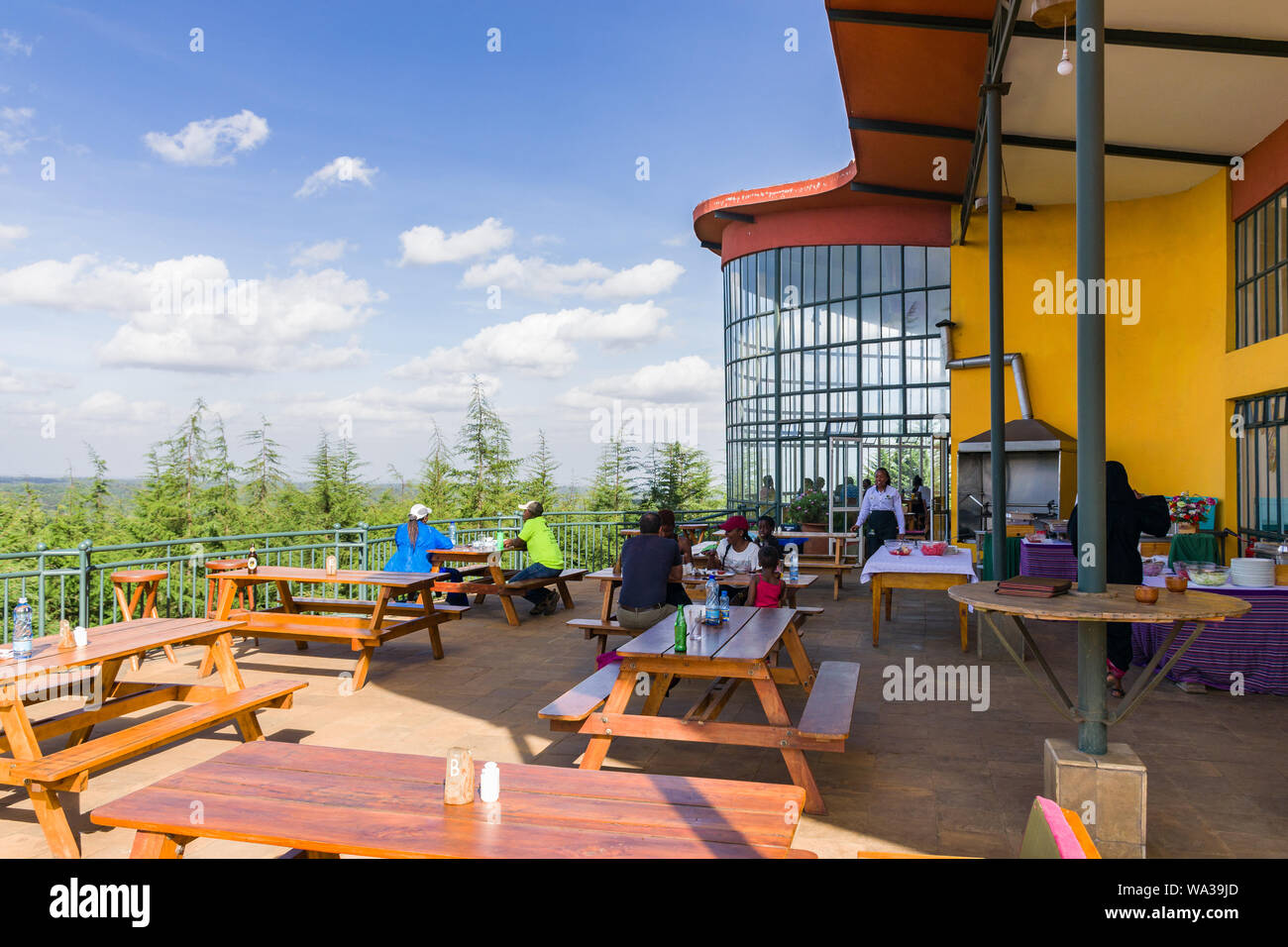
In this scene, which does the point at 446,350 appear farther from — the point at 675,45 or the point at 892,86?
the point at 892,86

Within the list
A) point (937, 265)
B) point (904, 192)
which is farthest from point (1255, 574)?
point (937, 265)

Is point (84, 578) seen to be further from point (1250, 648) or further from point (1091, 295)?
point (1250, 648)

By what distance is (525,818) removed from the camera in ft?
7.39

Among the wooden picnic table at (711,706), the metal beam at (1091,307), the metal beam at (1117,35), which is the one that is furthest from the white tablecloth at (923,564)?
the metal beam at (1117,35)

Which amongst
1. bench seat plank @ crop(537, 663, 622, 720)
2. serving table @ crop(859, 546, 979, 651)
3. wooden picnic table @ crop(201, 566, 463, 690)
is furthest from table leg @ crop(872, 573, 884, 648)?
wooden picnic table @ crop(201, 566, 463, 690)

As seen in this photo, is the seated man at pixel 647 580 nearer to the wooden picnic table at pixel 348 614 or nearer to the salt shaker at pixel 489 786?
the wooden picnic table at pixel 348 614

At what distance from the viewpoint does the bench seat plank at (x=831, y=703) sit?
3803mm

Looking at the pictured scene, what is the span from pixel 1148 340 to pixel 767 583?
9.59 meters

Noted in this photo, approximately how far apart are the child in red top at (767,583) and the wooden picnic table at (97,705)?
10.6ft

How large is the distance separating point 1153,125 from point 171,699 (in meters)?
11.5

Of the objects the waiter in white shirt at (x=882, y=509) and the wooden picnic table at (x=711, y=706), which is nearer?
the wooden picnic table at (x=711, y=706)

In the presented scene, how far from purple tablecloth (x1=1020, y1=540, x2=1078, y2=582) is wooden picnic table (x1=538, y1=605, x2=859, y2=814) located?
5.20 meters

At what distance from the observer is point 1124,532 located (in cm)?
578

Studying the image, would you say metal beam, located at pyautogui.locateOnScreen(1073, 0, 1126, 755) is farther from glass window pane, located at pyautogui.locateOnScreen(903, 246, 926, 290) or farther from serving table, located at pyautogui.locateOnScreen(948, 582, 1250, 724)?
glass window pane, located at pyautogui.locateOnScreen(903, 246, 926, 290)
